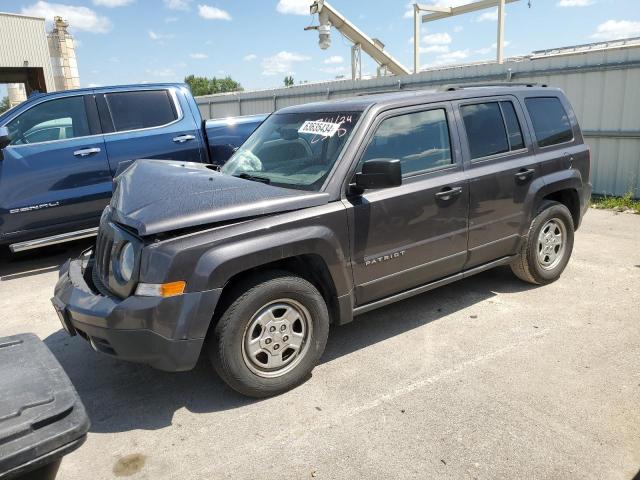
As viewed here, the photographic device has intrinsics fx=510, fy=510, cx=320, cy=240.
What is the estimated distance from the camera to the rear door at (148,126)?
6371 mm

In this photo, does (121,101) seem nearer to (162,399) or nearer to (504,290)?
(162,399)

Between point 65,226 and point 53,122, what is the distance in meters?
1.28

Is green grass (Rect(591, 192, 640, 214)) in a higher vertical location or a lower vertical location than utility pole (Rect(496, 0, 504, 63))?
lower

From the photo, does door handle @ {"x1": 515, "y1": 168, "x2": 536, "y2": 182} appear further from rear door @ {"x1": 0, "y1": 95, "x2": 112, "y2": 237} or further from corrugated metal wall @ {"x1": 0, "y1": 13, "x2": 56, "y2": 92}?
corrugated metal wall @ {"x1": 0, "y1": 13, "x2": 56, "y2": 92}

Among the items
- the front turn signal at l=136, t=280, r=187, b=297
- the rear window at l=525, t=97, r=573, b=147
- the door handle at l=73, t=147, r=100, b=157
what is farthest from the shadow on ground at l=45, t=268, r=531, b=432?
the door handle at l=73, t=147, r=100, b=157

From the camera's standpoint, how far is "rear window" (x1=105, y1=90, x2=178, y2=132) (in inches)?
255

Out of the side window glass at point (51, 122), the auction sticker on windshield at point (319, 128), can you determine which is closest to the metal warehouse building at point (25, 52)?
the side window glass at point (51, 122)

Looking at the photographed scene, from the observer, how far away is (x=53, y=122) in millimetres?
6180

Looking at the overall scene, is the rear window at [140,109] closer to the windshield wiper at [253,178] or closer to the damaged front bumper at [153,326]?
the windshield wiper at [253,178]

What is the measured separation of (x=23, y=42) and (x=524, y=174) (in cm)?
2414

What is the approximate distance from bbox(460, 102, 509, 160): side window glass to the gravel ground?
139 cm

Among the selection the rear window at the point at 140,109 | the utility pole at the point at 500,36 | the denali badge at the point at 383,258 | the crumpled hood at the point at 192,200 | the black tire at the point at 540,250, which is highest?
the utility pole at the point at 500,36

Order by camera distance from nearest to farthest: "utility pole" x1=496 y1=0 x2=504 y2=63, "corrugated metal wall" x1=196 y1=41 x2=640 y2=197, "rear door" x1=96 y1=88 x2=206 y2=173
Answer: "rear door" x1=96 y1=88 x2=206 y2=173 < "corrugated metal wall" x1=196 y1=41 x2=640 y2=197 < "utility pole" x1=496 y1=0 x2=504 y2=63

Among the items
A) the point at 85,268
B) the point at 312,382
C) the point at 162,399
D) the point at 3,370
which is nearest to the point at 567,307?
the point at 312,382
